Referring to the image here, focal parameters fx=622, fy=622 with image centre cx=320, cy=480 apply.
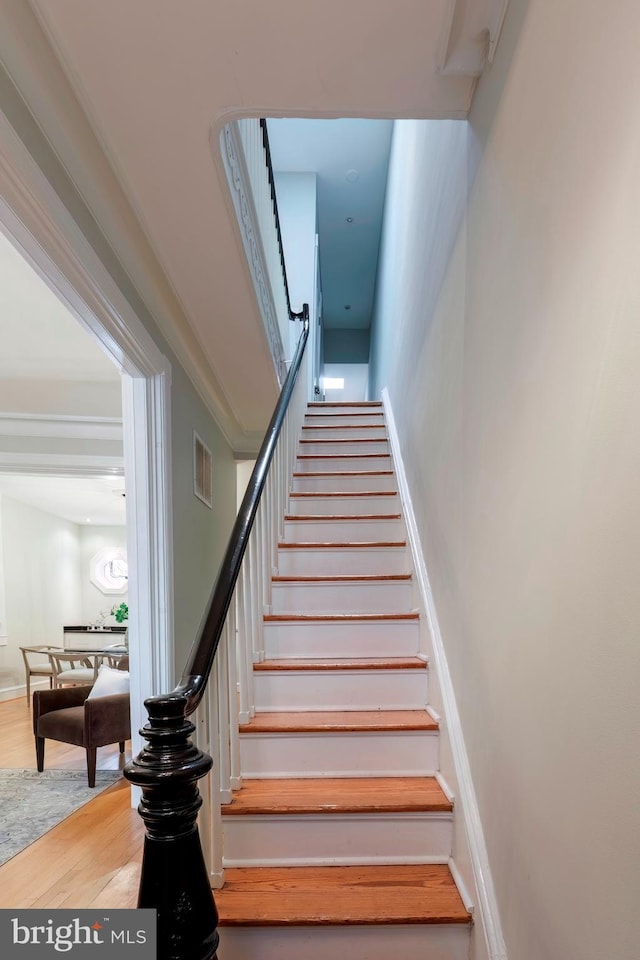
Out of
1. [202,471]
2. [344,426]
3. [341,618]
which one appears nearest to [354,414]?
[344,426]

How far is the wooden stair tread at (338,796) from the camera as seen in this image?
185 cm

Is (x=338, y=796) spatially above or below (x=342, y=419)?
below

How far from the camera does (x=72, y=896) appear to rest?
7.37 ft

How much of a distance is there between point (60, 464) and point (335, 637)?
11.7 ft

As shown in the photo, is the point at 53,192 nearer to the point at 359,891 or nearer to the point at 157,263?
the point at 157,263

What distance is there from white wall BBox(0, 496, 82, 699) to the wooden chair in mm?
214

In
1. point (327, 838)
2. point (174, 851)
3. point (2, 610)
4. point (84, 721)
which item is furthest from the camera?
point (2, 610)

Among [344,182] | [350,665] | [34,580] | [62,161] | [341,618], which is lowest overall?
[350,665]

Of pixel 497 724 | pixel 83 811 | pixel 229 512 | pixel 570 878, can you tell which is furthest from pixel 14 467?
pixel 570 878

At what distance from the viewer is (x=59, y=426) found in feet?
16.9

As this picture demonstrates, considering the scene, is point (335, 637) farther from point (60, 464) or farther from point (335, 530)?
point (60, 464)

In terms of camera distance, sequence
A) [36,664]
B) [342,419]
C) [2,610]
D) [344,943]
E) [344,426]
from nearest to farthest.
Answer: [344,943] < [344,426] < [342,419] < [2,610] < [36,664]

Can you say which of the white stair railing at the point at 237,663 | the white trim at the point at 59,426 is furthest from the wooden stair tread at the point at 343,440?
the white trim at the point at 59,426

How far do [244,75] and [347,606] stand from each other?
205 cm
